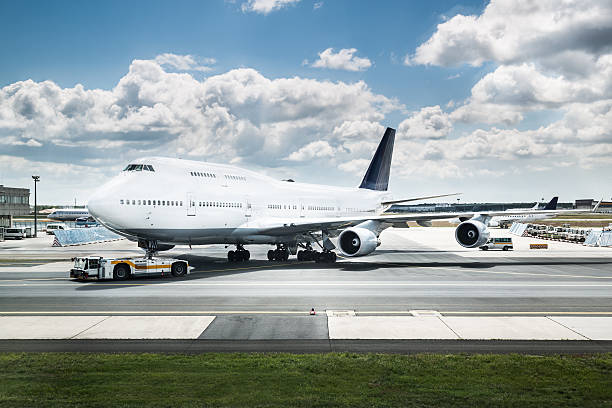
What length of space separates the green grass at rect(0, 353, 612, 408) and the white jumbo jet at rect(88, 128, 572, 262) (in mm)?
15225

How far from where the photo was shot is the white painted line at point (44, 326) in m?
13.9

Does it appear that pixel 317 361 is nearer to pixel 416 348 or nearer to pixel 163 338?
pixel 416 348

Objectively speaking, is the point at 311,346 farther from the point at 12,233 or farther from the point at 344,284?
the point at 12,233

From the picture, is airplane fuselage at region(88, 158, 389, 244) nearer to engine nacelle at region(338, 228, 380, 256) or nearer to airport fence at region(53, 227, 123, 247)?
engine nacelle at region(338, 228, 380, 256)

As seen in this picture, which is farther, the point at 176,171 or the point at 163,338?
the point at 176,171

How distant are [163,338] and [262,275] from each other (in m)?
14.7

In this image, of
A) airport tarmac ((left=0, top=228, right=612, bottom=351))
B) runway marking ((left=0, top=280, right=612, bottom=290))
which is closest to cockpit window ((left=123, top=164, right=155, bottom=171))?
airport tarmac ((left=0, top=228, right=612, bottom=351))

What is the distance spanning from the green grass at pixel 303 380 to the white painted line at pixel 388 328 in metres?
2.11

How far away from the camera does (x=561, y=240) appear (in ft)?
203

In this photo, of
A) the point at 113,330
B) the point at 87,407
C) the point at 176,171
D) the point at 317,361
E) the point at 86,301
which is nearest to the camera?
the point at 87,407

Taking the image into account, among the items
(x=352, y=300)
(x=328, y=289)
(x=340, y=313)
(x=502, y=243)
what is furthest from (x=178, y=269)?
(x=502, y=243)

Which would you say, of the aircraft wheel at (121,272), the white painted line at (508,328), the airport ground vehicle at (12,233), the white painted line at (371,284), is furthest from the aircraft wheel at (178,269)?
the airport ground vehicle at (12,233)

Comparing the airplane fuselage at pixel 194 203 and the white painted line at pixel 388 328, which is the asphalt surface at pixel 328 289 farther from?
the airplane fuselage at pixel 194 203

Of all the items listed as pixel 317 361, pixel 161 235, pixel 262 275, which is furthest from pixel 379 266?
pixel 317 361
